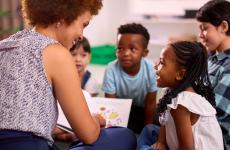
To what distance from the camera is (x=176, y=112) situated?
1.11m

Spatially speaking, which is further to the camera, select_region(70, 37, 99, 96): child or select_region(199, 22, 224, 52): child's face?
select_region(70, 37, 99, 96): child

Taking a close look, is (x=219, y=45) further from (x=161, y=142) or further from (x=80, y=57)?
(x=80, y=57)

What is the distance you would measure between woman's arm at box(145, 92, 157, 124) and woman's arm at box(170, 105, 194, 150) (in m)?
0.68

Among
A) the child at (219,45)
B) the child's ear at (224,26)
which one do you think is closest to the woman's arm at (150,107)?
the child at (219,45)

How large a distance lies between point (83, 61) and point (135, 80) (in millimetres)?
310

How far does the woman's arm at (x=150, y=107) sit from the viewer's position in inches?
71.6

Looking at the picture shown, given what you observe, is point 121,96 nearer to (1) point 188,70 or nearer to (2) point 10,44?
(1) point 188,70

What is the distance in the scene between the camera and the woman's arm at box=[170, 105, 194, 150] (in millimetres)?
1099

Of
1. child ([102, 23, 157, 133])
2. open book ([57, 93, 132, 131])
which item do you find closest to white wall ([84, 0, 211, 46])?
child ([102, 23, 157, 133])

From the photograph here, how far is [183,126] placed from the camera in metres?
1.10

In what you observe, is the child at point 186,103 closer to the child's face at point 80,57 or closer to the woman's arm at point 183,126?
the woman's arm at point 183,126

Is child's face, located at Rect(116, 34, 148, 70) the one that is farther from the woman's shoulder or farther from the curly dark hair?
the curly dark hair

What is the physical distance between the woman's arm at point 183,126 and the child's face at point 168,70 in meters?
0.16

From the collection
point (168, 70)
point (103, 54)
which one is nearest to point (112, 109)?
point (168, 70)
